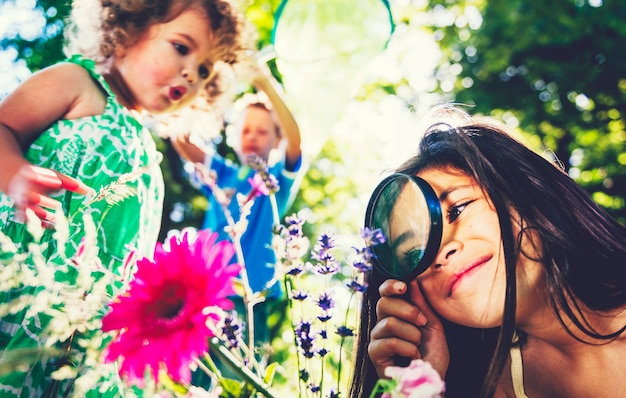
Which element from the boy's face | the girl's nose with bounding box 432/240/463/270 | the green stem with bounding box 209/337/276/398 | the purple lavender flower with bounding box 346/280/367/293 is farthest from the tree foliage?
the green stem with bounding box 209/337/276/398

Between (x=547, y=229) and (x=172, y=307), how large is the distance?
1054 mm

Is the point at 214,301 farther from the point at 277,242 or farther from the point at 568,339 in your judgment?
the point at 568,339

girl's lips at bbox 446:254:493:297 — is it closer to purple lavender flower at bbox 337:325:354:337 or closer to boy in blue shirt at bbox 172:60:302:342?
purple lavender flower at bbox 337:325:354:337

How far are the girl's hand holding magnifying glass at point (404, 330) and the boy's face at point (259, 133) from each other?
204cm

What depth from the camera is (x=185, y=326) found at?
2.38ft

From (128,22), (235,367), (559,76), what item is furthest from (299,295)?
(559,76)

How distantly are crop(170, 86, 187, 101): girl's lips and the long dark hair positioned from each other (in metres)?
0.72

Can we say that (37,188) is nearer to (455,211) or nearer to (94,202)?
(94,202)

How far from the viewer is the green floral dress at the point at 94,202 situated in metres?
1.21

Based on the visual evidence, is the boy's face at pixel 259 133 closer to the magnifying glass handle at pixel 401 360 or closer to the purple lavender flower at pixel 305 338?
the magnifying glass handle at pixel 401 360

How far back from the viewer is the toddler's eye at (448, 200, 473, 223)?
1.32 meters

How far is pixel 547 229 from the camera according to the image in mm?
1454

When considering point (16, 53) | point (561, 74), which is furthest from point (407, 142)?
point (561, 74)

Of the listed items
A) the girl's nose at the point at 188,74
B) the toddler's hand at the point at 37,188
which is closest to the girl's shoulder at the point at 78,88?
the girl's nose at the point at 188,74
